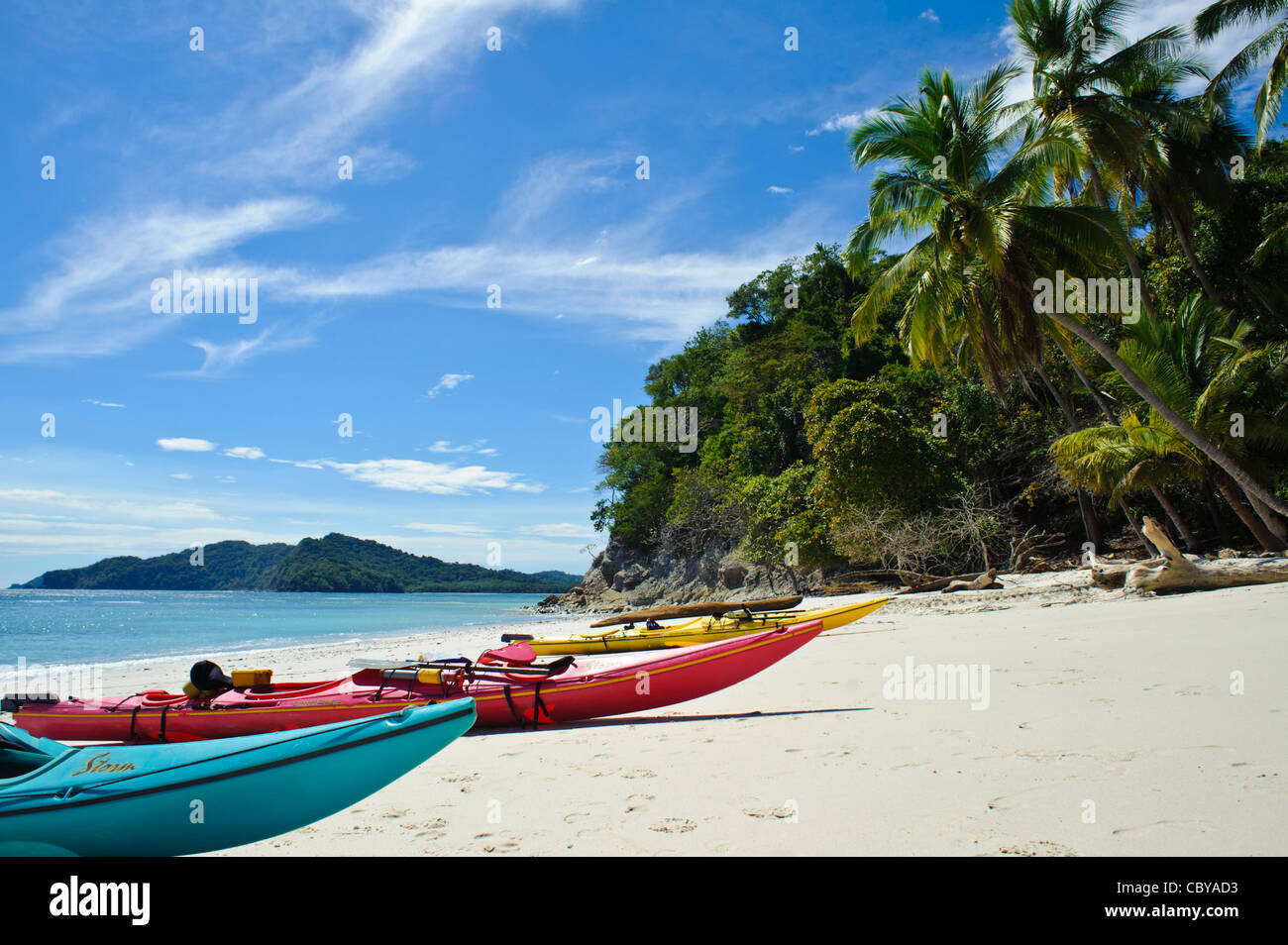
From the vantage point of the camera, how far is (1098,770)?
343 cm

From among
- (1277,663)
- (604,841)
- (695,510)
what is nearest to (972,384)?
(695,510)

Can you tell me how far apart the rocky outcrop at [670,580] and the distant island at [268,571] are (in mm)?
47565

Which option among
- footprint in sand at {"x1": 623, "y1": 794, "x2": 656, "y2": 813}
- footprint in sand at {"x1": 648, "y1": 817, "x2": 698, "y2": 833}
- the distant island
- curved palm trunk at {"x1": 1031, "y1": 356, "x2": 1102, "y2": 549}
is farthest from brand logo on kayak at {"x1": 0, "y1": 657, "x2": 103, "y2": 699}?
the distant island

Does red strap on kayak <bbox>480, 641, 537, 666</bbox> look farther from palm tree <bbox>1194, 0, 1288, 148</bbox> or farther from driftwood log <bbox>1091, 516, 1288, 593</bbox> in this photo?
palm tree <bbox>1194, 0, 1288, 148</bbox>

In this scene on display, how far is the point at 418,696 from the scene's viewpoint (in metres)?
5.50

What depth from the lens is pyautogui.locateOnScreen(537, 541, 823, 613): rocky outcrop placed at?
2552 centimetres

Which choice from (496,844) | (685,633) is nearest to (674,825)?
(496,844)

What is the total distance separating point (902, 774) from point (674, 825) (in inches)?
52.3

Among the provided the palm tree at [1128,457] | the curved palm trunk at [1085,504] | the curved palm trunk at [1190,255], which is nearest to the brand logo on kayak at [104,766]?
the palm tree at [1128,457]

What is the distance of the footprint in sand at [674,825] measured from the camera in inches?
122

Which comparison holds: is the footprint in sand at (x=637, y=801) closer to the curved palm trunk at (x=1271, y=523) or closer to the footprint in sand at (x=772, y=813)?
the footprint in sand at (x=772, y=813)
